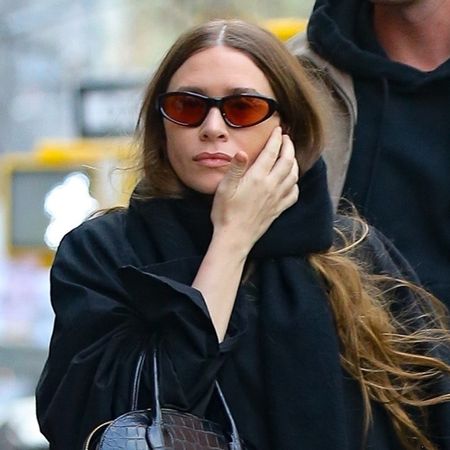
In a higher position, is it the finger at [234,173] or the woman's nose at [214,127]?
the woman's nose at [214,127]

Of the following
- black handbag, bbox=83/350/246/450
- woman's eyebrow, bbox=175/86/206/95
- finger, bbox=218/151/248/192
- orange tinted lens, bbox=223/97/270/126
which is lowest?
black handbag, bbox=83/350/246/450

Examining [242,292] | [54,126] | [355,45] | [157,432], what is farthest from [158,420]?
[54,126]

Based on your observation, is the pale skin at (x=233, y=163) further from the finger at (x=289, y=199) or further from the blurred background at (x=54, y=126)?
the blurred background at (x=54, y=126)

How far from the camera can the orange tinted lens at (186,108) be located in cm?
287

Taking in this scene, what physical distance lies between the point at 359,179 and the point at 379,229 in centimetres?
14

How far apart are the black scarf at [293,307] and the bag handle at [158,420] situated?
0.10m

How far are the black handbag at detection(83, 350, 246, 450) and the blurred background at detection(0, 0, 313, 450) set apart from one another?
0.74 meters

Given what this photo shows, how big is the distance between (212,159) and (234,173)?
0.05 m

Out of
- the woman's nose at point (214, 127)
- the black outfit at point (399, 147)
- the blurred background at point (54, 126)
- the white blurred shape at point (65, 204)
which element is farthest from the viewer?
the white blurred shape at point (65, 204)

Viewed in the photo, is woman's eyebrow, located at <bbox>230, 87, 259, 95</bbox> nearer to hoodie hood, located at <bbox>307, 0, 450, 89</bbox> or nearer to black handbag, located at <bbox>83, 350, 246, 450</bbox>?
black handbag, located at <bbox>83, 350, 246, 450</bbox>

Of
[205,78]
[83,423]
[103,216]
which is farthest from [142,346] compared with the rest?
[205,78]

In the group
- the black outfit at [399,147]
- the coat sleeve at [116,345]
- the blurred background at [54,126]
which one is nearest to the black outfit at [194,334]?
the coat sleeve at [116,345]

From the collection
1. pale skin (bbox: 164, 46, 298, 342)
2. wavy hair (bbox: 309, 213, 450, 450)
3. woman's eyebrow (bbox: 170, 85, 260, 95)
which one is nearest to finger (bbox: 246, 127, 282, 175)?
pale skin (bbox: 164, 46, 298, 342)

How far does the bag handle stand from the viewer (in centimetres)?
254
